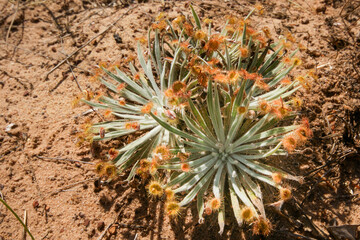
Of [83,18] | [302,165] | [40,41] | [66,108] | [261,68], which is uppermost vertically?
[83,18]

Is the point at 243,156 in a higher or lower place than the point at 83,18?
lower

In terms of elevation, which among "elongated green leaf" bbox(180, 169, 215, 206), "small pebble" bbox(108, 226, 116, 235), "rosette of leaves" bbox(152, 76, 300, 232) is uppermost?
"rosette of leaves" bbox(152, 76, 300, 232)

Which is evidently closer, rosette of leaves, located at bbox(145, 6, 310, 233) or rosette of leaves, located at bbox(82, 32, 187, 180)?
rosette of leaves, located at bbox(145, 6, 310, 233)

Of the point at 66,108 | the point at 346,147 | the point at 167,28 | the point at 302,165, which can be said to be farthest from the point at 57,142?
the point at 346,147

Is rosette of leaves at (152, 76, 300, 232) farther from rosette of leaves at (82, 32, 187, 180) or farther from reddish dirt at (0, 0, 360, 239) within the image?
reddish dirt at (0, 0, 360, 239)

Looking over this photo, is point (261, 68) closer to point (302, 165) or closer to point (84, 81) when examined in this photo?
point (302, 165)

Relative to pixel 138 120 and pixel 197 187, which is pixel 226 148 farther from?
pixel 138 120

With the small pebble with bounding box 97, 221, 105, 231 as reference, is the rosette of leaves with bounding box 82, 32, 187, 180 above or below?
above

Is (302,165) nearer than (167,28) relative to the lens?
Yes

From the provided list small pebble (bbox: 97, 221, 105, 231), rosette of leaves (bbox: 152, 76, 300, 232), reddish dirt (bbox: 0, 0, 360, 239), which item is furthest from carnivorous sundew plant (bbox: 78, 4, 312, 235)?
small pebble (bbox: 97, 221, 105, 231)

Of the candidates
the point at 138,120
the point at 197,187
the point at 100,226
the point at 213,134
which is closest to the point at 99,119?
the point at 138,120
